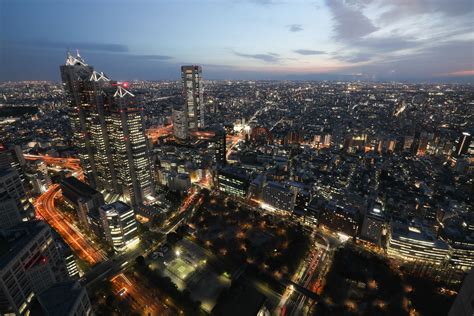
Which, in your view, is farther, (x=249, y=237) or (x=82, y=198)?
(x=249, y=237)

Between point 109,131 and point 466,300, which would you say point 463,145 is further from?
point 109,131

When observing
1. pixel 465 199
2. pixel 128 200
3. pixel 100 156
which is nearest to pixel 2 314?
pixel 128 200

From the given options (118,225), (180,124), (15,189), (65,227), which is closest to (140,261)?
(118,225)

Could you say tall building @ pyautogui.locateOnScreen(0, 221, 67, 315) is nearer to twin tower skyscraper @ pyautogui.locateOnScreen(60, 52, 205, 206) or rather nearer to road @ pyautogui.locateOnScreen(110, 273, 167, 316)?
road @ pyautogui.locateOnScreen(110, 273, 167, 316)

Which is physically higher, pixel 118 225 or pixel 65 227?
pixel 118 225

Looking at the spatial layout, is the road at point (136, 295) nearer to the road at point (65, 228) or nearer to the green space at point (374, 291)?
the road at point (65, 228)

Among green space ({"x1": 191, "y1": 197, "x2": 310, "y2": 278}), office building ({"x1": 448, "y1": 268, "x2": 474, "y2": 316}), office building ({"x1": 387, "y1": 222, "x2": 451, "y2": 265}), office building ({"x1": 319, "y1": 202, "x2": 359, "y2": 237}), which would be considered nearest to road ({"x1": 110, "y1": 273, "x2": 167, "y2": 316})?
green space ({"x1": 191, "y1": 197, "x2": 310, "y2": 278})
